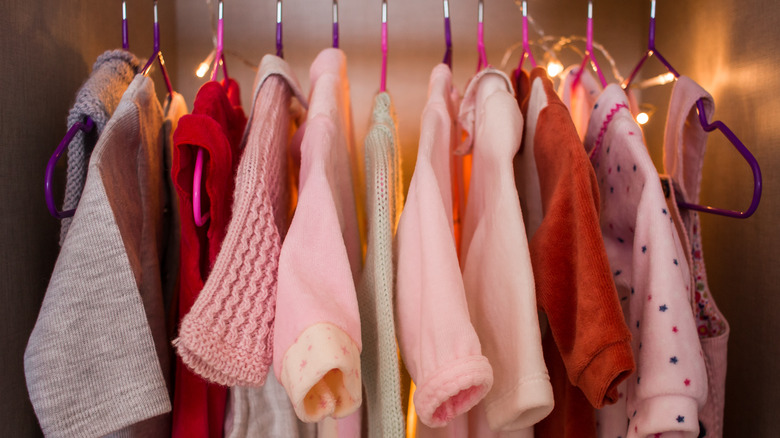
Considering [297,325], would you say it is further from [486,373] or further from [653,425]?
[653,425]

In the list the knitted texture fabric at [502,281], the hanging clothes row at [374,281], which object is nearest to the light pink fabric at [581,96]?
the hanging clothes row at [374,281]

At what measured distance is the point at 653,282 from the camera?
56 cm

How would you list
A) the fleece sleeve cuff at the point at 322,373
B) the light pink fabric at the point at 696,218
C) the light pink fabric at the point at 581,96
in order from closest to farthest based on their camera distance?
1. the fleece sleeve cuff at the point at 322,373
2. the light pink fabric at the point at 696,218
3. the light pink fabric at the point at 581,96

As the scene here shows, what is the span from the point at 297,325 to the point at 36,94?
518mm

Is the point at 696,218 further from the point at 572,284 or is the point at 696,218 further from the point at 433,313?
the point at 433,313

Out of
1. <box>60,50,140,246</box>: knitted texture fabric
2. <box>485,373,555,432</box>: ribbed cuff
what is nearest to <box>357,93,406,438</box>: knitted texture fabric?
<box>485,373,555,432</box>: ribbed cuff

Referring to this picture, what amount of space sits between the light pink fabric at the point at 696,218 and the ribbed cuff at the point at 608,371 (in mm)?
267

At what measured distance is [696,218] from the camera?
0.72 metres

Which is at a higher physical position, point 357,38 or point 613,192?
point 357,38

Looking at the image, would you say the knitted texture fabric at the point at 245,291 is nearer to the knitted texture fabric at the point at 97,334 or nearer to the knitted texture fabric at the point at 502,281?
the knitted texture fabric at the point at 97,334

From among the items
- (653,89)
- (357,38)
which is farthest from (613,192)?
(357,38)

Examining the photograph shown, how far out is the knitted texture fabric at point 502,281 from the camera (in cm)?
53

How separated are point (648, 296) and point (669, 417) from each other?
13cm

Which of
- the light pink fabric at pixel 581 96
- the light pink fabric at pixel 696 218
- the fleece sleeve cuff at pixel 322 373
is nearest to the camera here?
the fleece sleeve cuff at pixel 322 373
